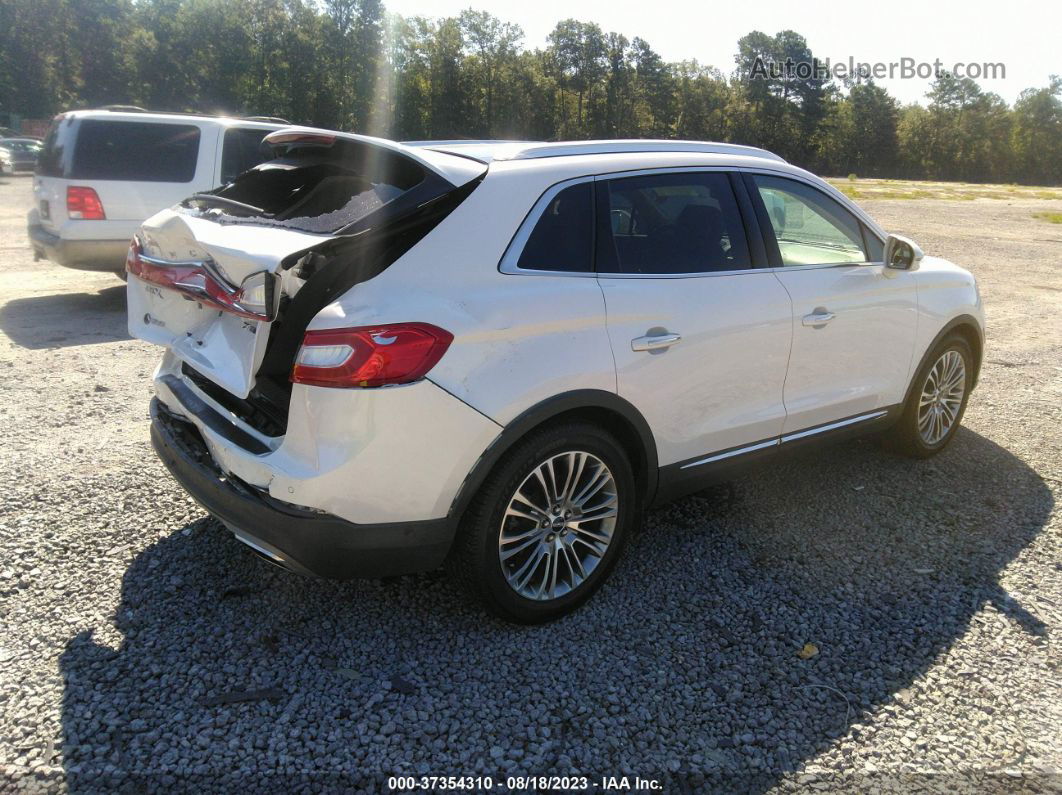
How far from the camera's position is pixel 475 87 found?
311 ft

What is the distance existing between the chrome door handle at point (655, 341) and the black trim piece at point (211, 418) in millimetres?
1462

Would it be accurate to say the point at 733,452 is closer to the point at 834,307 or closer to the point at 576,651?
the point at 834,307

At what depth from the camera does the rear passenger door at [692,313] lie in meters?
3.36

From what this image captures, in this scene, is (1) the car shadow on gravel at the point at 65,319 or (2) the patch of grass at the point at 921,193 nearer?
(1) the car shadow on gravel at the point at 65,319

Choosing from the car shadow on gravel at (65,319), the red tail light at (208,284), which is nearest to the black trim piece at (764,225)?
the red tail light at (208,284)

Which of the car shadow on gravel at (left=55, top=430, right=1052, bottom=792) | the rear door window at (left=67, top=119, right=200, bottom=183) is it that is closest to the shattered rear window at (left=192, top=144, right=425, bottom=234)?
the car shadow on gravel at (left=55, top=430, right=1052, bottom=792)

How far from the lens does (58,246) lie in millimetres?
8352

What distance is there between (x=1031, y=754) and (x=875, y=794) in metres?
0.62

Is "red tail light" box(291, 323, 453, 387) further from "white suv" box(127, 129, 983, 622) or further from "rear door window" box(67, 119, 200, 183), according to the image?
"rear door window" box(67, 119, 200, 183)

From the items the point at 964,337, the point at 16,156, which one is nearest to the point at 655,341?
the point at 964,337

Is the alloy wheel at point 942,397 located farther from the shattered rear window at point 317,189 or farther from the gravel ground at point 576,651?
the shattered rear window at point 317,189

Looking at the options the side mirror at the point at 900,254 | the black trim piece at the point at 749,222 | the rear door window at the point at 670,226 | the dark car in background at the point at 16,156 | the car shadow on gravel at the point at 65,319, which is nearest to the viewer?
the rear door window at the point at 670,226

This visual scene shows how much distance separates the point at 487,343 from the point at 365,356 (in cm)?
44

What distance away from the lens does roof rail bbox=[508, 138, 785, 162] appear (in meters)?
3.40
